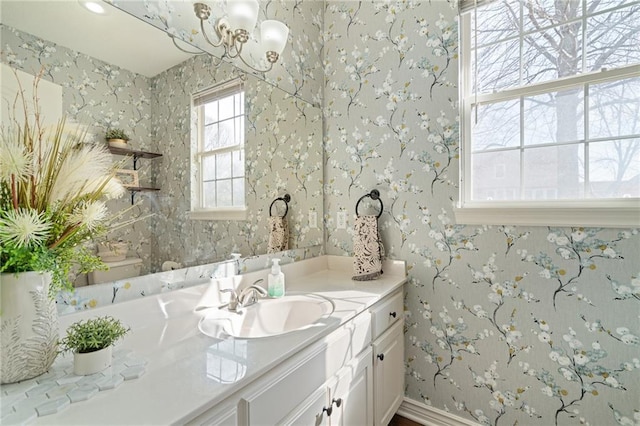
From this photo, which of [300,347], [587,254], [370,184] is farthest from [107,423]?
[587,254]

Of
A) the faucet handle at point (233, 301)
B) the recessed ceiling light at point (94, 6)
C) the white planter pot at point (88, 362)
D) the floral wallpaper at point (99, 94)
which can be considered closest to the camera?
the white planter pot at point (88, 362)

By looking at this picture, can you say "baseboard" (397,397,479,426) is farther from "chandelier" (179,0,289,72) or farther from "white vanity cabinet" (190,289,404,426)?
"chandelier" (179,0,289,72)

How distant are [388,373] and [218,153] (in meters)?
1.39

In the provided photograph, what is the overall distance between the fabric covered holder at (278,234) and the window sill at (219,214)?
0.22 m

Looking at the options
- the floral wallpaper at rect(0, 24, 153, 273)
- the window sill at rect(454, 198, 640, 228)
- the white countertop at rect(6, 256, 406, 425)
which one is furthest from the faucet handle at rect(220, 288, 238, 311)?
the window sill at rect(454, 198, 640, 228)

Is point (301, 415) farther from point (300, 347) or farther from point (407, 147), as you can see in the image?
point (407, 147)

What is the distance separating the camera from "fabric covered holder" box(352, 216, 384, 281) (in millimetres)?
1685

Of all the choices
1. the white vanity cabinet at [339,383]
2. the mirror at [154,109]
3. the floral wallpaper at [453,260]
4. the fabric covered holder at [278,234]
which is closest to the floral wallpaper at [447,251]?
the floral wallpaper at [453,260]

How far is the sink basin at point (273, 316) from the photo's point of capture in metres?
1.12

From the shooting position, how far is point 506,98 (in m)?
1.49

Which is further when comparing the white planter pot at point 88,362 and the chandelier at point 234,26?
the chandelier at point 234,26

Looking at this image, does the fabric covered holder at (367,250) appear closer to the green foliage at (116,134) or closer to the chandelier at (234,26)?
the chandelier at (234,26)

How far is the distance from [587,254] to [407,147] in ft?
3.16

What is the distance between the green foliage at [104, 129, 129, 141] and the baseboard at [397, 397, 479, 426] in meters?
1.93
